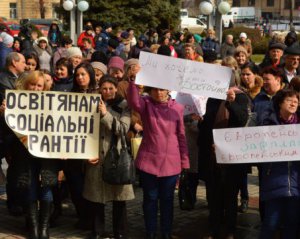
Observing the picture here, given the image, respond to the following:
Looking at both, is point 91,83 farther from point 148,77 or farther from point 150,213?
point 150,213

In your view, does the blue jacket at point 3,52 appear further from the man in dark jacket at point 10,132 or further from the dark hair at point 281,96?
the dark hair at point 281,96

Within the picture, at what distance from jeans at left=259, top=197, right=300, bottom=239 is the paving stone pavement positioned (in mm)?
944

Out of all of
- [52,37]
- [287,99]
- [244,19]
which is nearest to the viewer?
[287,99]

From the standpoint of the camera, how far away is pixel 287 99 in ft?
17.1

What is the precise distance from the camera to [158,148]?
580 centimetres

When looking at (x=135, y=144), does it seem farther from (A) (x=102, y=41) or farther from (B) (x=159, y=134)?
(A) (x=102, y=41)

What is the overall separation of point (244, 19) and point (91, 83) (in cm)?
6483

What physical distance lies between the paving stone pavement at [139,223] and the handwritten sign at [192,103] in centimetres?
125

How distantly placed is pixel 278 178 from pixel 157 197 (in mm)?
1273

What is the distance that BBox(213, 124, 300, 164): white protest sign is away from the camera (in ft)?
17.3

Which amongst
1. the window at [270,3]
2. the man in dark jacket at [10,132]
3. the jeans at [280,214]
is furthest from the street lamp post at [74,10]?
the window at [270,3]

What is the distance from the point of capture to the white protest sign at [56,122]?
573cm

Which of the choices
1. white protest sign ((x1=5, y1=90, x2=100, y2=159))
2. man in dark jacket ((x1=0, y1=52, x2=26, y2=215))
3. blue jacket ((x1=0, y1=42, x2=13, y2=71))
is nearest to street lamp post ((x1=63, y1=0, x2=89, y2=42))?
blue jacket ((x1=0, y1=42, x2=13, y2=71))

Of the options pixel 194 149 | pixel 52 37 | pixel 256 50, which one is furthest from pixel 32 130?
pixel 256 50
